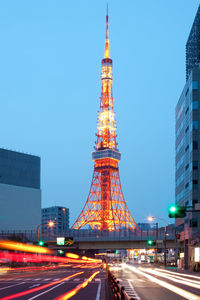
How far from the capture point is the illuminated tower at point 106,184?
15538 centimetres

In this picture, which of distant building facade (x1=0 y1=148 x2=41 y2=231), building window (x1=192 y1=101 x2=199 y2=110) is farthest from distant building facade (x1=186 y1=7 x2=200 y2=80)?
distant building facade (x1=0 y1=148 x2=41 y2=231)

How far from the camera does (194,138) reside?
3883 inches

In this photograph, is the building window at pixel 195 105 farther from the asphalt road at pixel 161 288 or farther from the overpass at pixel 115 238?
the asphalt road at pixel 161 288

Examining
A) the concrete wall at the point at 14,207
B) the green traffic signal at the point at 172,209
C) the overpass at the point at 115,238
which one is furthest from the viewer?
the concrete wall at the point at 14,207

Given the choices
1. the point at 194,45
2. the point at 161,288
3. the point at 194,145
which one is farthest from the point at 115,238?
the point at 161,288

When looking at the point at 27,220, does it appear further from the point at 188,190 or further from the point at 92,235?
the point at 188,190

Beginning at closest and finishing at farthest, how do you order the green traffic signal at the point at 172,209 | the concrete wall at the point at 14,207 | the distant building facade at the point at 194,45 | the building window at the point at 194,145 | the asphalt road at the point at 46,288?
1. the asphalt road at the point at 46,288
2. the green traffic signal at the point at 172,209
3. the building window at the point at 194,145
4. the distant building facade at the point at 194,45
5. the concrete wall at the point at 14,207

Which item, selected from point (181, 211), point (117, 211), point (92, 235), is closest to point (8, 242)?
point (92, 235)

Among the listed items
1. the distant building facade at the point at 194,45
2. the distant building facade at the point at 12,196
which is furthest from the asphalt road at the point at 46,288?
the distant building facade at the point at 12,196

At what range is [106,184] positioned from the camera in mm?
162500

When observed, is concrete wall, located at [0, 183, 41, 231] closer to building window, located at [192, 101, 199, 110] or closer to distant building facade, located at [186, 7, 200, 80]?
distant building facade, located at [186, 7, 200, 80]

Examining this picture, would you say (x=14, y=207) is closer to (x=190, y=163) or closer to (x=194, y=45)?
(x=194, y=45)

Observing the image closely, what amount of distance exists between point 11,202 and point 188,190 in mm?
103791

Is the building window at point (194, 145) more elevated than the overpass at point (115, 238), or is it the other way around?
the building window at point (194, 145)
